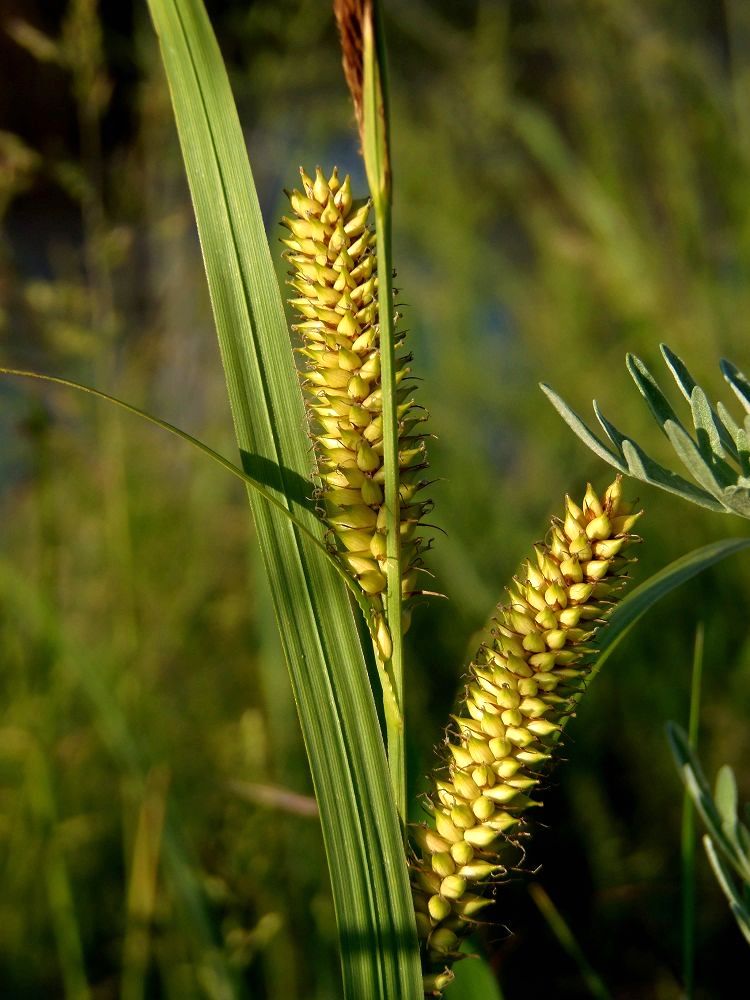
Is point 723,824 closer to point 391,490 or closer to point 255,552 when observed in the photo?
point 391,490

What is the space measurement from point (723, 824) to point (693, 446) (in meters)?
0.26

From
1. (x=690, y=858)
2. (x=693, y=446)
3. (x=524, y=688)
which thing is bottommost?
(x=690, y=858)

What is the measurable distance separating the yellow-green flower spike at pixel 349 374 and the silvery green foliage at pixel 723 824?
0.72ft

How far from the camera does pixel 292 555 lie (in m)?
0.55

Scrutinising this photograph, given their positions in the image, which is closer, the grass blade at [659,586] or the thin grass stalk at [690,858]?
the grass blade at [659,586]

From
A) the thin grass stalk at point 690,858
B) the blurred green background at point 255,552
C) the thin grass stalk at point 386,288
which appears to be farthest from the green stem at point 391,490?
the thin grass stalk at point 690,858

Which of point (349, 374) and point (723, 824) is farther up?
point (349, 374)

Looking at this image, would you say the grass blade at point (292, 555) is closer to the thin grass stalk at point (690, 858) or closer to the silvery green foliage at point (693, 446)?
the silvery green foliage at point (693, 446)

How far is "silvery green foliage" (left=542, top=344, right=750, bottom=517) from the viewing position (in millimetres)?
476

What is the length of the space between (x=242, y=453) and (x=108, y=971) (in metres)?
1.37

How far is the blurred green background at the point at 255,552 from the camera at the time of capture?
1385 millimetres

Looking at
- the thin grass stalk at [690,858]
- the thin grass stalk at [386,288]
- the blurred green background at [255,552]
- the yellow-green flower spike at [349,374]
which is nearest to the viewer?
the thin grass stalk at [386,288]

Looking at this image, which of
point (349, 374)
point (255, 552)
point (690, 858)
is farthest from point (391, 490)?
point (255, 552)

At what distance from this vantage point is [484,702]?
1.55 feet
